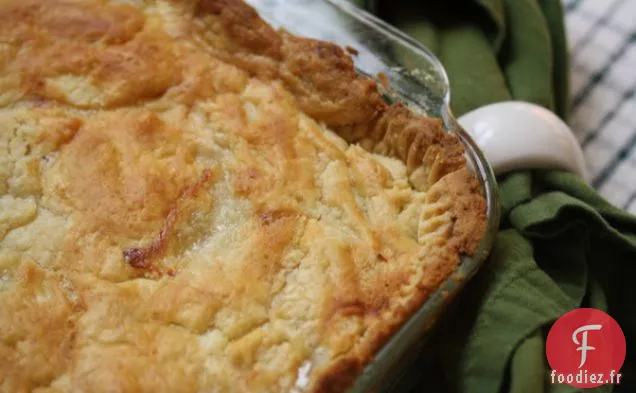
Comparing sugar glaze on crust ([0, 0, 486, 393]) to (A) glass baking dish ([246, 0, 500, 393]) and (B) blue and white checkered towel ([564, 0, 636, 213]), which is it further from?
(B) blue and white checkered towel ([564, 0, 636, 213])

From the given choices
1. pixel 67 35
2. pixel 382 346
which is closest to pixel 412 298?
pixel 382 346

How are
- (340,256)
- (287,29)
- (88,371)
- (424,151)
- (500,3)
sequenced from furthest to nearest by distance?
(500,3) → (287,29) → (424,151) → (340,256) → (88,371)

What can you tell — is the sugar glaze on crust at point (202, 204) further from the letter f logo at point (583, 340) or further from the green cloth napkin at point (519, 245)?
the letter f logo at point (583, 340)

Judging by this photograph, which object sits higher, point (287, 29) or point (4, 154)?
point (287, 29)

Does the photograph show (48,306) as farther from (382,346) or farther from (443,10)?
(443,10)

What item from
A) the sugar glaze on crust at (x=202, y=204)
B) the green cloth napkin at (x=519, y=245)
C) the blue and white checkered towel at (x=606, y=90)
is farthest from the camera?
the blue and white checkered towel at (x=606, y=90)

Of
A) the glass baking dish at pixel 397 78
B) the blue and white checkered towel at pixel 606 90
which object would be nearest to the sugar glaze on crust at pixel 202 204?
the glass baking dish at pixel 397 78

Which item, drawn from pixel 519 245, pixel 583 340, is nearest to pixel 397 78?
pixel 519 245
